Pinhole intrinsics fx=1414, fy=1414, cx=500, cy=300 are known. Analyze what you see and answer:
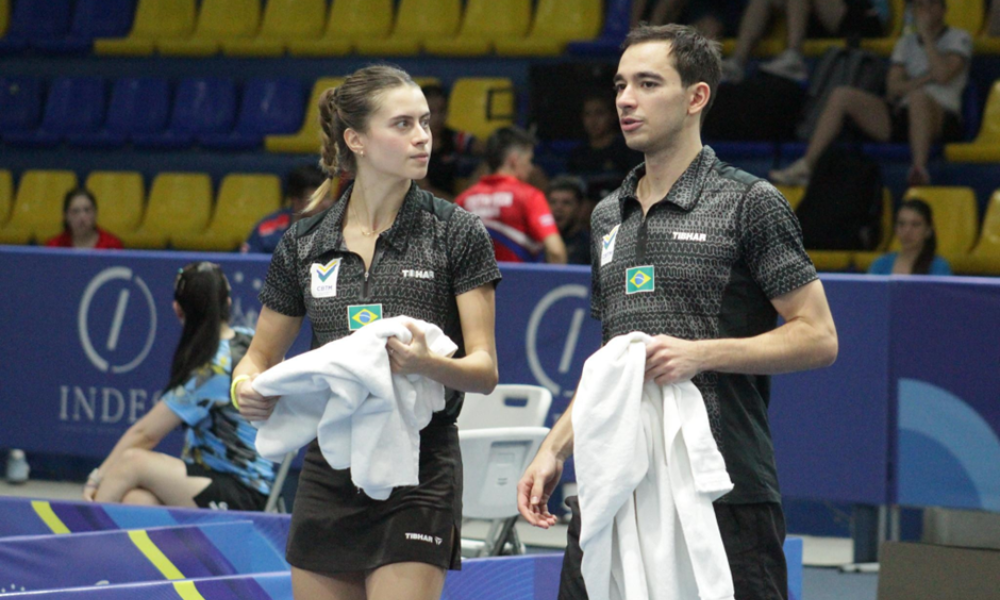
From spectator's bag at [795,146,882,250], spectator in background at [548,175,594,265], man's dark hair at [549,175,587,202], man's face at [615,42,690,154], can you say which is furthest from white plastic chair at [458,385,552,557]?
spectator's bag at [795,146,882,250]

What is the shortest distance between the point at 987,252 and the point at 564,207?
2333 mm

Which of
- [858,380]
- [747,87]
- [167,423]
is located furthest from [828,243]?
[167,423]

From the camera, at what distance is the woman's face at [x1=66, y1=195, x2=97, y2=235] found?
8711mm

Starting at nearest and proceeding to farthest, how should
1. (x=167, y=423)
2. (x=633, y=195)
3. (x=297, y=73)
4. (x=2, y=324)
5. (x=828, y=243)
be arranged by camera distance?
(x=633, y=195), (x=167, y=423), (x=2, y=324), (x=828, y=243), (x=297, y=73)

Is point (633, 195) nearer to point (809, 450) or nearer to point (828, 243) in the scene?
point (809, 450)

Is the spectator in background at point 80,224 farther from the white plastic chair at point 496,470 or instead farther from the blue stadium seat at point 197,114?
the white plastic chair at point 496,470

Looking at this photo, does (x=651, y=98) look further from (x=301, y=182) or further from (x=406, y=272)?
(x=301, y=182)

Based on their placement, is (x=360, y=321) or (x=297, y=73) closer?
(x=360, y=321)

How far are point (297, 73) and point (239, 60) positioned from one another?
538 millimetres

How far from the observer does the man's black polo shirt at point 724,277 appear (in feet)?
8.52

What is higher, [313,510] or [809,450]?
[313,510]

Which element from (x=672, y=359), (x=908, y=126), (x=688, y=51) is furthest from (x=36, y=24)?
(x=672, y=359)

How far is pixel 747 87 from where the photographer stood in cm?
851

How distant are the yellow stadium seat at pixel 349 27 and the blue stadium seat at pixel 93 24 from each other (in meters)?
1.74
